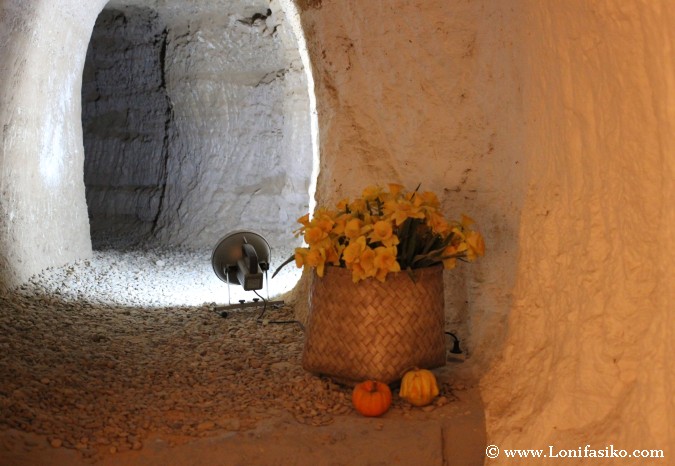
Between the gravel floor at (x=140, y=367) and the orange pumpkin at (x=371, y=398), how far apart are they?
0.08m

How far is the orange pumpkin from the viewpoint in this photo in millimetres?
2168

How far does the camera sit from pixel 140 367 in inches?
105

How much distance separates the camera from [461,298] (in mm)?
2643

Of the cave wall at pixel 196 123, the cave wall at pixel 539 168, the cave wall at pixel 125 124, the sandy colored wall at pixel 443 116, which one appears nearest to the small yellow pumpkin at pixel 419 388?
the cave wall at pixel 539 168

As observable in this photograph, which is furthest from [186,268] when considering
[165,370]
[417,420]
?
[417,420]

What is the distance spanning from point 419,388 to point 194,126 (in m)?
3.86

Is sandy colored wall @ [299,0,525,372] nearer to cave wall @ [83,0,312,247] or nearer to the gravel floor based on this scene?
the gravel floor

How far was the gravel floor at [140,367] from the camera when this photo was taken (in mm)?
2154

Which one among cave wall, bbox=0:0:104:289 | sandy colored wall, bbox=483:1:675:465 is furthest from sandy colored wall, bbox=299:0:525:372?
cave wall, bbox=0:0:104:289

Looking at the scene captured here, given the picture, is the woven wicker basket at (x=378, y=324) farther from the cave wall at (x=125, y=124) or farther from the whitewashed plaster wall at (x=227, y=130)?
the cave wall at (x=125, y=124)

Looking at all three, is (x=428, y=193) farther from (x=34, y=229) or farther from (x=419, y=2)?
(x=34, y=229)

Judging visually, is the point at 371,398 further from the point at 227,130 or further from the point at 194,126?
the point at 194,126

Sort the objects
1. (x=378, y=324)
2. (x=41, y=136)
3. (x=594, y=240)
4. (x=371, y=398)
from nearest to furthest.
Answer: (x=594, y=240)
(x=371, y=398)
(x=378, y=324)
(x=41, y=136)

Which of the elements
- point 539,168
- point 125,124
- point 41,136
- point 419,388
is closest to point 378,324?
point 419,388
